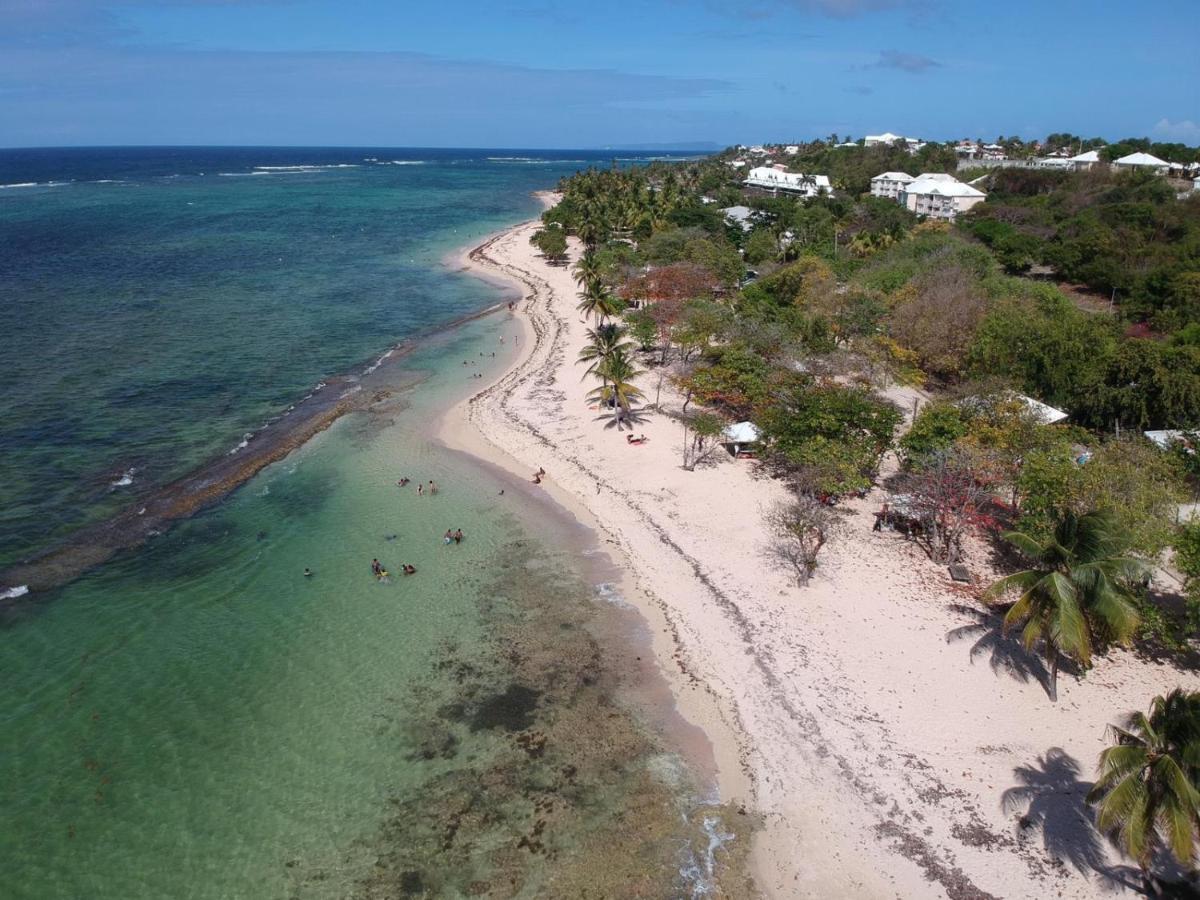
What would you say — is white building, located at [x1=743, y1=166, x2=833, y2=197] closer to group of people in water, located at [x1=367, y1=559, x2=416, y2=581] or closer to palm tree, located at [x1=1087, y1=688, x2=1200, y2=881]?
group of people in water, located at [x1=367, y1=559, x2=416, y2=581]

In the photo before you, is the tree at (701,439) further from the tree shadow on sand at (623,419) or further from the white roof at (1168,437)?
the white roof at (1168,437)

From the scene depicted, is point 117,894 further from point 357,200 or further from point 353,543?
point 357,200

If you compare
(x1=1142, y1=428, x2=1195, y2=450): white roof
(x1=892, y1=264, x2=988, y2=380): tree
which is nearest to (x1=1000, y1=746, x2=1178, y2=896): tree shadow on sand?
(x1=1142, y1=428, x2=1195, y2=450): white roof

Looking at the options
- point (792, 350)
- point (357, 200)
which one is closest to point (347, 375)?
point (792, 350)

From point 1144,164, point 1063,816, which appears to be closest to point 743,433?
point 1063,816

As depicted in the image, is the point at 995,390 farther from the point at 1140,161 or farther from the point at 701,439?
the point at 1140,161

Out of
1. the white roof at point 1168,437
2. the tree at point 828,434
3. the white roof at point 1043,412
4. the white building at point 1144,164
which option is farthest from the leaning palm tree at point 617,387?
the white building at point 1144,164
